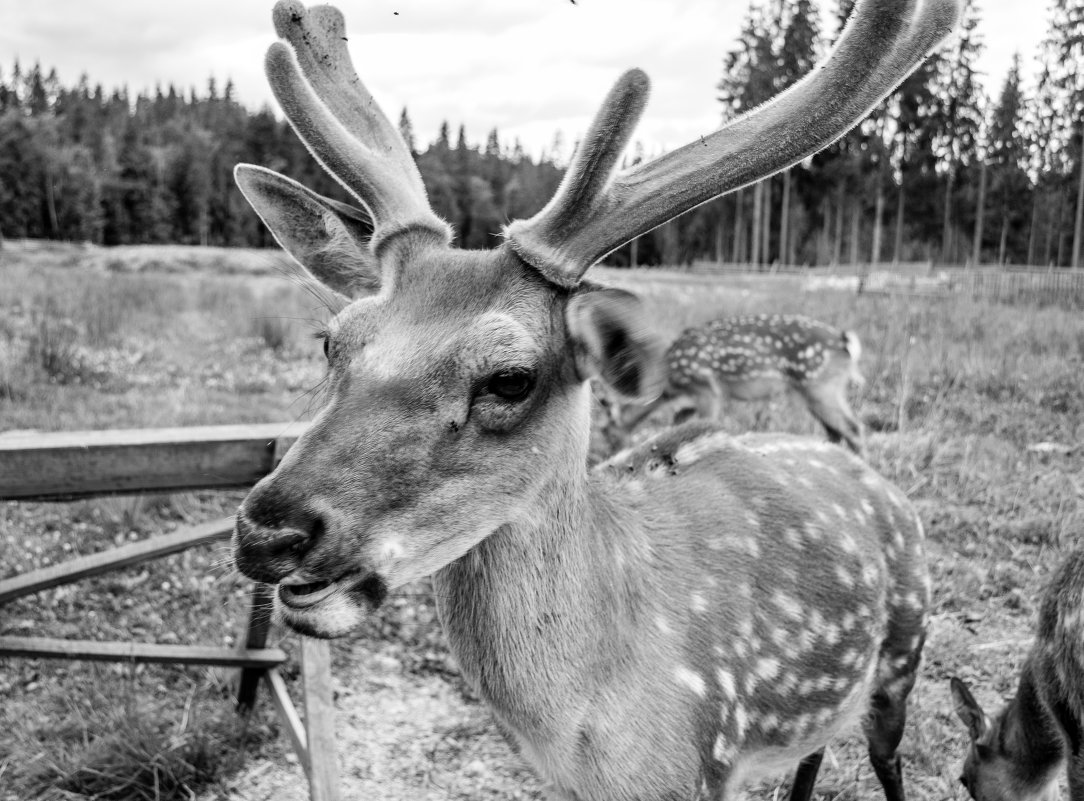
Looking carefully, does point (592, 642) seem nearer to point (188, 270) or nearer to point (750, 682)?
point (750, 682)

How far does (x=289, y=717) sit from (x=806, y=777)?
1.86 metres

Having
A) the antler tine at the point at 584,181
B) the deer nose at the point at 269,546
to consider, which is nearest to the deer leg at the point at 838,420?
the antler tine at the point at 584,181

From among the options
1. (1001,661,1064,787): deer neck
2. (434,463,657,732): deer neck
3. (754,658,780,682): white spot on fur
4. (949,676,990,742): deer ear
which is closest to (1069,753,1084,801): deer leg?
(1001,661,1064,787): deer neck

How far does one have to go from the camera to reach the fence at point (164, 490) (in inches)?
112

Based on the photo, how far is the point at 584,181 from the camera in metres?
1.73

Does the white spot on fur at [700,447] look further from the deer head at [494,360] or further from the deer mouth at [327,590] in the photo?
the deer mouth at [327,590]

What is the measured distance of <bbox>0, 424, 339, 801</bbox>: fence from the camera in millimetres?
2846

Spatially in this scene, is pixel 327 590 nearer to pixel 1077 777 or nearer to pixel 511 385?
pixel 511 385

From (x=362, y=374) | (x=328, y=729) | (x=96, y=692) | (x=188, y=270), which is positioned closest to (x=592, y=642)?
(x=362, y=374)

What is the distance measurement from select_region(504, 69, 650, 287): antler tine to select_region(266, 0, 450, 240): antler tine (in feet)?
1.02

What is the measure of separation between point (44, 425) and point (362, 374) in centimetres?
584

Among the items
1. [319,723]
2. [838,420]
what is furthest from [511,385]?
[838,420]

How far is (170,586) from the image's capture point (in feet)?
14.3

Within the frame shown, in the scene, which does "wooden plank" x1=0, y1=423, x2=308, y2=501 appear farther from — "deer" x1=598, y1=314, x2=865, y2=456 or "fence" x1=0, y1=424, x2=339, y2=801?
"deer" x1=598, y1=314, x2=865, y2=456
